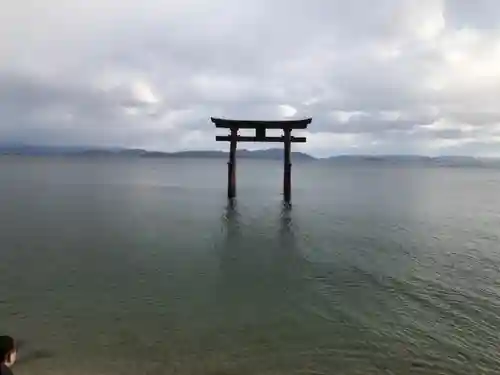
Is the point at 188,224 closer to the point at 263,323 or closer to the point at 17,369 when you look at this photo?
the point at 263,323

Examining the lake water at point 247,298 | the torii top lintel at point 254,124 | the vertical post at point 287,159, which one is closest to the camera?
the lake water at point 247,298

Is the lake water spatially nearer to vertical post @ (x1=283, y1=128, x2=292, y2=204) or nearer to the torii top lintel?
vertical post @ (x1=283, y1=128, x2=292, y2=204)

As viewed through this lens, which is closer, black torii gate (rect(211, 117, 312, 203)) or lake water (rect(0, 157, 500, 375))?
lake water (rect(0, 157, 500, 375))

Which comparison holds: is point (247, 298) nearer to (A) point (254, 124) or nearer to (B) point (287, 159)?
(A) point (254, 124)

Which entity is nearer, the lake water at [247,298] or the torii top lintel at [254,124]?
the lake water at [247,298]

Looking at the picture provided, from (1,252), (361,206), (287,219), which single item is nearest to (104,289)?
(1,252)

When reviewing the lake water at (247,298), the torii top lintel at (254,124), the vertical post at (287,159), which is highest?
the torii top lintel at (254,124)

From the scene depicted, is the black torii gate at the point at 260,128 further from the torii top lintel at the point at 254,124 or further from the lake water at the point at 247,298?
the lake water at the point at 247,298

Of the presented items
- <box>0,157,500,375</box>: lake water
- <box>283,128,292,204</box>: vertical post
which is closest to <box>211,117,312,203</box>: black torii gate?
<box>283,128,292,204</box>: vertical post

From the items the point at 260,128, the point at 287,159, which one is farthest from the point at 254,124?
the point at 287,159

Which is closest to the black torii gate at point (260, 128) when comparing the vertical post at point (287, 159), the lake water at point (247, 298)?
the vertical post at point (287, 159)

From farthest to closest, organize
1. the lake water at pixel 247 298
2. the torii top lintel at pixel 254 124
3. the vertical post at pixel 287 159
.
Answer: the vertical post at pixel 287 159 → the torii top lintel at pixel 254 124 → the lake water at pixel 247 298

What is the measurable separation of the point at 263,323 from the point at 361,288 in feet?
15.4

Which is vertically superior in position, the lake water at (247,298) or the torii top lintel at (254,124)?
the torii top lintel at (254,124)
